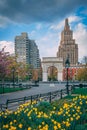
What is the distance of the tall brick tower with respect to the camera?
538 feet

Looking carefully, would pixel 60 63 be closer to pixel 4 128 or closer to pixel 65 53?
pixel 65 53

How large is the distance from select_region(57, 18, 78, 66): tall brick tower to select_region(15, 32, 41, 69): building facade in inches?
606

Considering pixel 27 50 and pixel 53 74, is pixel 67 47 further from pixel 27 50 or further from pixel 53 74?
pixel 53 74

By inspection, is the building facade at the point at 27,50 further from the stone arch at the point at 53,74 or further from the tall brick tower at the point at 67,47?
the stone arch at the point at 53,74

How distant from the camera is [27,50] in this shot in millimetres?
169875

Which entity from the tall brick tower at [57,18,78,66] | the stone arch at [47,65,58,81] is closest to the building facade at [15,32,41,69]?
the tall brick tower at [57,18,78,66]

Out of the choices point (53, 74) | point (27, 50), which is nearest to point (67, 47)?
point (27, 50)

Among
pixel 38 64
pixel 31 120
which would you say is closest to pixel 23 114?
pixel 31 120

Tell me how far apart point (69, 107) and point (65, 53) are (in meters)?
154

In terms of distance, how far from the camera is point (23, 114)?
986cm

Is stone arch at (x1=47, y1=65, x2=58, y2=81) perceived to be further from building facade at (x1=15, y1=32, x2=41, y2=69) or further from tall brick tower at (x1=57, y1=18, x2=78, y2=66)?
building facade at (x1=15, y1=32, x2=41, y2=69)

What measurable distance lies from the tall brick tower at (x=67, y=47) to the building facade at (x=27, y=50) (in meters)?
15.4

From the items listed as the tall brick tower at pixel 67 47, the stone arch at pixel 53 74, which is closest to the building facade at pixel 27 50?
the tall brick tower at pixel 67 47

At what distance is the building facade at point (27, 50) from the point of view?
6639 inches
